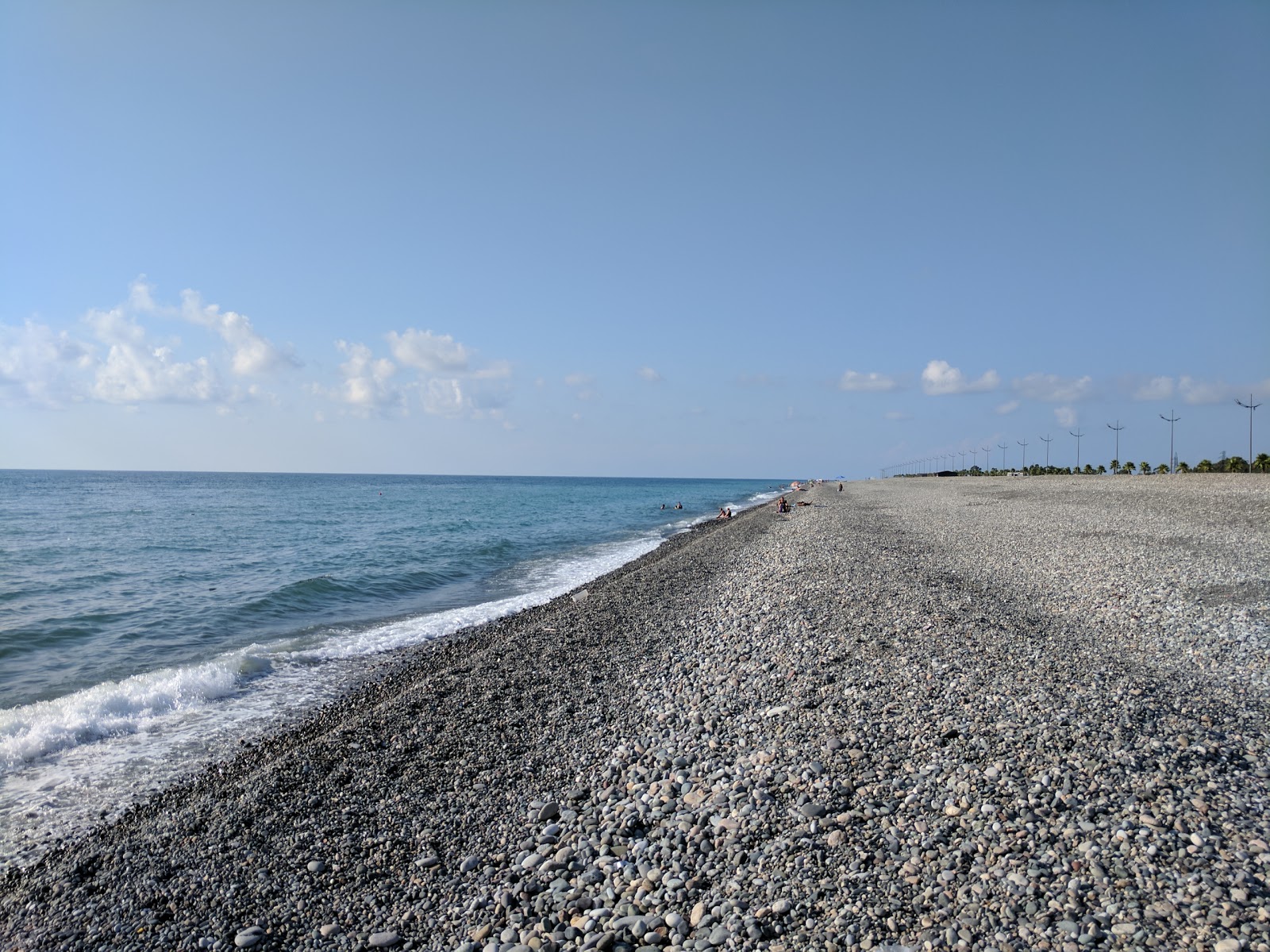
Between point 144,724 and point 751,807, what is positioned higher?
point 751,807

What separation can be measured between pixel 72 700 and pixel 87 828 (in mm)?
5502

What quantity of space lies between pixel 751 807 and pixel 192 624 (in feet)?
57.0

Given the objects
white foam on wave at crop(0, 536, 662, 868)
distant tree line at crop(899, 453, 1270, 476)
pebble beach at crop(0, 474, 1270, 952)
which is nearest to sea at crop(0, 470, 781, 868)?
white foam on wave at crop(0, 536, 662, 868)

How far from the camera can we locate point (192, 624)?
1767 cm

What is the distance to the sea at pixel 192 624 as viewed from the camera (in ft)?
30.4

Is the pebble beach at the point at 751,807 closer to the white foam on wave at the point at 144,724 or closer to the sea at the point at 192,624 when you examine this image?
the white foam on wave at the point at 144,724

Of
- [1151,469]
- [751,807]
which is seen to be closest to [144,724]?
[751,807]

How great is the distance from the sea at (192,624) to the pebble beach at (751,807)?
1250 millimetres

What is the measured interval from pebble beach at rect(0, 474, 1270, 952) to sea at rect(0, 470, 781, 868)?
125cm

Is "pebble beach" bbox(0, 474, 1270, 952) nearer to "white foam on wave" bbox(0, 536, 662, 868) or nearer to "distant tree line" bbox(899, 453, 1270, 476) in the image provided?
"white foam on wave" bbox(0, 536, 662, 868)

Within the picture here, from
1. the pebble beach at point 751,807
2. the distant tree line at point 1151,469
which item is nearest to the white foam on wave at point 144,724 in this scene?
the pebble beach at point 751,807

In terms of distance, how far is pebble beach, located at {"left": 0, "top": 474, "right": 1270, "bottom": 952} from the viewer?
188 inches

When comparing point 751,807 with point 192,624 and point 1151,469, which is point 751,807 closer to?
point 192,624

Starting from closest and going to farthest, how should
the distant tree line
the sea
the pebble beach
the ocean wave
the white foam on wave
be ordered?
the pebble beach
the white foam on wave
the sea
the ocean wave
the distant tree line
